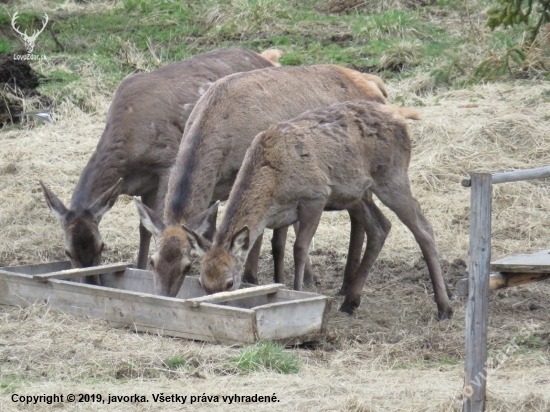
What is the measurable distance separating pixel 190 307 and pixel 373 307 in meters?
2.03

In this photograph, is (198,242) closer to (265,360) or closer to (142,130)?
(265,360)

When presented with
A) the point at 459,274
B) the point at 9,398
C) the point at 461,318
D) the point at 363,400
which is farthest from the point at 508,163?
the point at 9,398

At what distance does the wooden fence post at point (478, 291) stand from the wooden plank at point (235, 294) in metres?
2.20

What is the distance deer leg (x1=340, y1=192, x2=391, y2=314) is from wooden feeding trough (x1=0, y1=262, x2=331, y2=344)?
104 centimetres

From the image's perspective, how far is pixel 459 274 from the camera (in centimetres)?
971

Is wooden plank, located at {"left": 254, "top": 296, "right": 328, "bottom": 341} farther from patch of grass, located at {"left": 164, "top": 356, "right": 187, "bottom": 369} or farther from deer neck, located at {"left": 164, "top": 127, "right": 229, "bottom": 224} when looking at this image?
deer neck, located at {"left": 164, "top": 127, "right": 229, "bottom": 224}

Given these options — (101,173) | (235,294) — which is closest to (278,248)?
(235,294)

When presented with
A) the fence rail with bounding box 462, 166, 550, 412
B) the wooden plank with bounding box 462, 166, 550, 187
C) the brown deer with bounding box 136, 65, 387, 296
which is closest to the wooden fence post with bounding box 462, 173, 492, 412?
the fence rail with bounding box 462, 166, 550, 412

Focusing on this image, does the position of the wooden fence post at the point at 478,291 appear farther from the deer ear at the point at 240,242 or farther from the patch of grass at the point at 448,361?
the deer ear at the point at 240,242

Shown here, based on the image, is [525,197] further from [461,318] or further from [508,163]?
[461,318]

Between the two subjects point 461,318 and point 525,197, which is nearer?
point 461,318

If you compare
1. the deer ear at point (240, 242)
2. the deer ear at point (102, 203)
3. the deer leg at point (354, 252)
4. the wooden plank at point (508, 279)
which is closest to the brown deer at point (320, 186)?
the deer ear at point (240, 242)

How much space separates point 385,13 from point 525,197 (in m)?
6.65

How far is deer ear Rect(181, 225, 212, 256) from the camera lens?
7699mm
